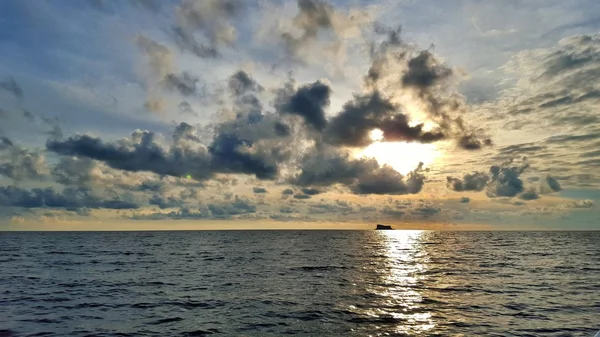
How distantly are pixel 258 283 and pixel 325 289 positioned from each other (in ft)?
28.2

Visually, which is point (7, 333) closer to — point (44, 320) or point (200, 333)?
point (44, 320)

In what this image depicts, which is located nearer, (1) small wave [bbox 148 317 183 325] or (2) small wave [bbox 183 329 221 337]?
(2) small wave [bbox 183 329 221 337]

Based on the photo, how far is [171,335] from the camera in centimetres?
2416

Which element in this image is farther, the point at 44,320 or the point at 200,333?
the point at 44,320

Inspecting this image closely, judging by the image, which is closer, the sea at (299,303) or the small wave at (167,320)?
the sea at (299,303)

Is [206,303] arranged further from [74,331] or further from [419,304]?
[419,304]

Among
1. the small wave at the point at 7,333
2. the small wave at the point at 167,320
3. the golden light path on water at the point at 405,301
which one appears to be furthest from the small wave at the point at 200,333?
the golden light path on water at the point at 405,301

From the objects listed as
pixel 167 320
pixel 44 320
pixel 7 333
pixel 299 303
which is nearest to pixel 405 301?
pixel 299 303

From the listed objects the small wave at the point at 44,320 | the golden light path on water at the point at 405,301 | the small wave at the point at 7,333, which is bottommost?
the golden light path on water at the point at 405,301

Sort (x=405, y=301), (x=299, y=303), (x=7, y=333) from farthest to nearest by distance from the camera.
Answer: (x=405, y=301), (x=299, y=303), (x=7, y=333)

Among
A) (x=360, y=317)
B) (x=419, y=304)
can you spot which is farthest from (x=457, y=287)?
(x=360, y=317)

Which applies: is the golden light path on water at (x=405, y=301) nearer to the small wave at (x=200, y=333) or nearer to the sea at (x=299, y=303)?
the sea at (x=299, y=303)

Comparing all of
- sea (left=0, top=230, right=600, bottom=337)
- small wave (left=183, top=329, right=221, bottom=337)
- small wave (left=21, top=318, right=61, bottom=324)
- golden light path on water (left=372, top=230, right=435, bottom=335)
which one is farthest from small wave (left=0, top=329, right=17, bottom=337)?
golden light path on water (left=372, top=230, right=435, bottom=335)

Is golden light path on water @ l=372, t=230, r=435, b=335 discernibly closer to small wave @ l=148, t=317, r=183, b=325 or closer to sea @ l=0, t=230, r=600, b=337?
sea @ l=0, t=230, r=600, b=337
